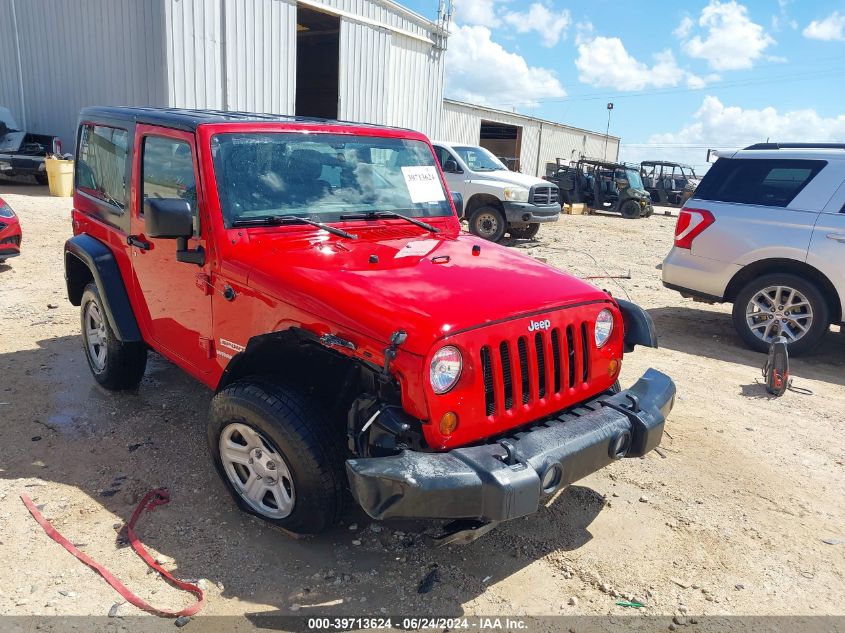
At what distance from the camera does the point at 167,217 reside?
314 centimetres

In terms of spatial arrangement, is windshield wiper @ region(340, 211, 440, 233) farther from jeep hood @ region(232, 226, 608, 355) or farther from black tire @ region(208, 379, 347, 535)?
black tire @ region(208, 379, 347, 535)

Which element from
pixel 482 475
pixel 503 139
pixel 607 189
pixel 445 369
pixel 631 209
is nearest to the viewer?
pixel 482 475

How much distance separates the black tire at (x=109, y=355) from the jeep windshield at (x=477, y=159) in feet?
Result: 31.0

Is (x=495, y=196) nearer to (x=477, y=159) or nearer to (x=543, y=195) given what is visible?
(x=543, y=195)

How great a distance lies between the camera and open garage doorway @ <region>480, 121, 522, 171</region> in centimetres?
3212

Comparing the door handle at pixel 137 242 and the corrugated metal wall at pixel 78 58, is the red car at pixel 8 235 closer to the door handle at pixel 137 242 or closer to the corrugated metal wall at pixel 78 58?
the door handle at pixel 137 242

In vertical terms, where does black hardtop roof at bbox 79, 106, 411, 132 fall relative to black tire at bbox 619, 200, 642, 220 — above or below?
above

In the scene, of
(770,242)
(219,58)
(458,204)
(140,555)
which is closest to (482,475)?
(140,555)

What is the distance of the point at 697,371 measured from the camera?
5.89 meters

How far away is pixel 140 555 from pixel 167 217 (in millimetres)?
1590

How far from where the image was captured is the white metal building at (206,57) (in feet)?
43.0

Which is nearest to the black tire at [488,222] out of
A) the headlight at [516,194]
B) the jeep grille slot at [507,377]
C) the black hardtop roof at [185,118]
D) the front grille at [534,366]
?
the headlight at [516,194]

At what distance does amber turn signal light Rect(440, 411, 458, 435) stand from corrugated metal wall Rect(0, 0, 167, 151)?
1248cm

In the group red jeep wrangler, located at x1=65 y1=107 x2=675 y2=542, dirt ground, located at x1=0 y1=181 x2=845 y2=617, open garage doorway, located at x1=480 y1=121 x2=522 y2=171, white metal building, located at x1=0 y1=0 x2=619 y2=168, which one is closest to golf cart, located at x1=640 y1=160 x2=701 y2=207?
open garage doorway, located at x1=480 y1=121 x2=522 y2=171
